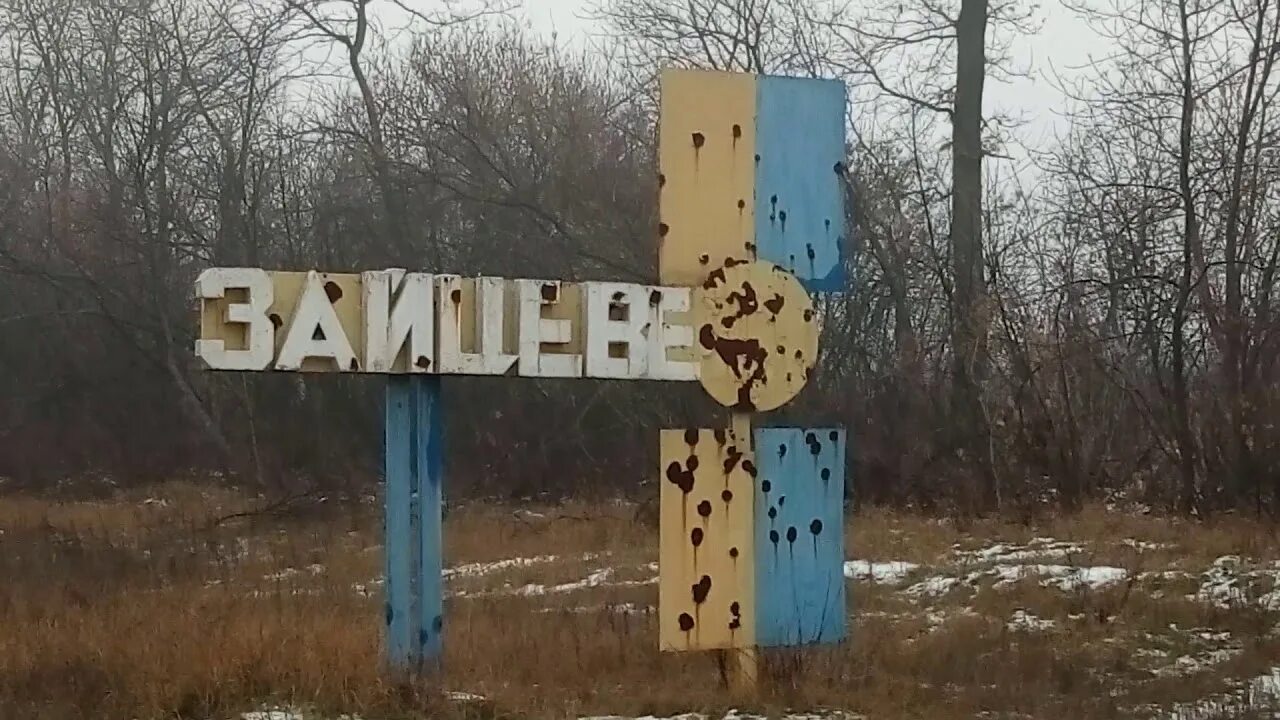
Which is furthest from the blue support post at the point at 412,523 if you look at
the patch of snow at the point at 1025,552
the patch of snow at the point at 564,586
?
the patch of snow at the point at 1025,552

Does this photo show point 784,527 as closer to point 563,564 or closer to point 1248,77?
point 563,564

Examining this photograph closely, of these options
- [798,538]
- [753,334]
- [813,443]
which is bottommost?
[798,538]

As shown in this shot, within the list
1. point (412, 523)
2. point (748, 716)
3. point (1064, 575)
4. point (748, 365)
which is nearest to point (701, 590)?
point (748, 716)

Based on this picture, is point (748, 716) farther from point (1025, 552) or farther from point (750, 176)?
point (1025, 552)

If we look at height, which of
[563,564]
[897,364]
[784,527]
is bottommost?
[563,564]

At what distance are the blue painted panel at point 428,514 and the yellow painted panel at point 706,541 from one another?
1.01 metres

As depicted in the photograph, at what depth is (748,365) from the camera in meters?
6.29

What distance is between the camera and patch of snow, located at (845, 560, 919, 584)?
32.4ft

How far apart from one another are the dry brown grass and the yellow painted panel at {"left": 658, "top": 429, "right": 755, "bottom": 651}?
0.31m

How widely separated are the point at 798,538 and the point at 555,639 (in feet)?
5.95

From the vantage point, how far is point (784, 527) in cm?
Result: 631

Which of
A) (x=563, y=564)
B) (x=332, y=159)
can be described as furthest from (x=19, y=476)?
(x=563, y=564)


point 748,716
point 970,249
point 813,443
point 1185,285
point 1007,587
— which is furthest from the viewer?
point 970,249

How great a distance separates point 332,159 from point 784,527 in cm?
1941
